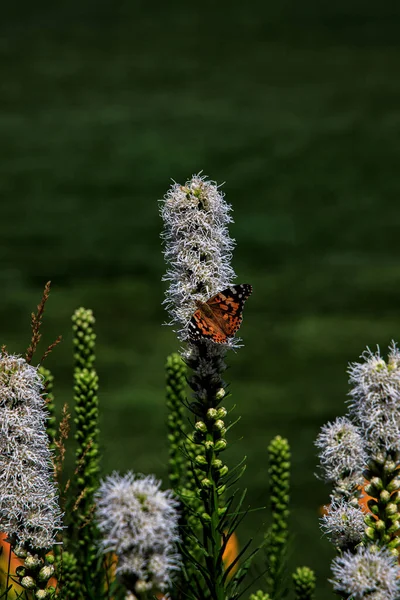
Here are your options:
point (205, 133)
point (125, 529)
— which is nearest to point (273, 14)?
point (205, 133)

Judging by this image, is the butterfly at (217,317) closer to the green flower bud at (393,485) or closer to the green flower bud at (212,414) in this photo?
the green flower bud at (212,414)

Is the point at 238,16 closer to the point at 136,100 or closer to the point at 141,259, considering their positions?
the point at 136,100

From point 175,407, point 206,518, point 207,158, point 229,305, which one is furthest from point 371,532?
point 207,158

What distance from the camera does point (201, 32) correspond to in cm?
346

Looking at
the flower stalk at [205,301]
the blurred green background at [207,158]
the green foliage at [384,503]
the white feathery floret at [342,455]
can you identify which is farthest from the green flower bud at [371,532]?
the blurred green background at [207,158]

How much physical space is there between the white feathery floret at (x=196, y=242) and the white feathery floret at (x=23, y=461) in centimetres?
26

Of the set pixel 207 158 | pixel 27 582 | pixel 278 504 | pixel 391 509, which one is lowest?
pixel 27 582

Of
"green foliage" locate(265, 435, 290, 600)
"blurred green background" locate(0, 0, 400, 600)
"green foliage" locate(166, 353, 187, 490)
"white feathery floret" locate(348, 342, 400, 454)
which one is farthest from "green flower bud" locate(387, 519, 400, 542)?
"blurred green background" locate(0, 0, 400, 600)

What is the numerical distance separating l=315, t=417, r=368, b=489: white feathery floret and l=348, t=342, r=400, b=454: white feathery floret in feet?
0.52

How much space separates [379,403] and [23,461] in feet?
1.35

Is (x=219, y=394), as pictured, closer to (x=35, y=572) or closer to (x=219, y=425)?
(x=219, y=425)

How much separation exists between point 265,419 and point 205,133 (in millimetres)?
1253

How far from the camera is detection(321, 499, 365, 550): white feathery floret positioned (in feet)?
3.25

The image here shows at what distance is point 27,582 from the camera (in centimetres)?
97
